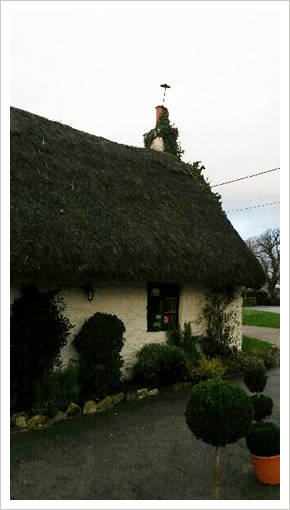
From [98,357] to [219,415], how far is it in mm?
4137

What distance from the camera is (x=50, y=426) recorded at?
22.2 ft

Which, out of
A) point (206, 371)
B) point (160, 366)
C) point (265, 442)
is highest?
point (265, 442)

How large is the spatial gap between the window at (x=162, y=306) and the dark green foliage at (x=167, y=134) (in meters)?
8.04

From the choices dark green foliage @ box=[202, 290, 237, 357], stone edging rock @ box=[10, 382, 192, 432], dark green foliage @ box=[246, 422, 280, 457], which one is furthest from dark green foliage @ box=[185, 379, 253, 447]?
dark green foliage @ box=[202, 290, 237, 357]

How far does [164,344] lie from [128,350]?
99cm

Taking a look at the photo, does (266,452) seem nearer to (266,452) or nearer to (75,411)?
(266,452)

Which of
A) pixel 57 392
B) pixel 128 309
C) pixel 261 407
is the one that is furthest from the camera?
pixel 128 309

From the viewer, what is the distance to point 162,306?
10375 millimetres

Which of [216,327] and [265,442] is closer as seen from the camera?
[265,442]

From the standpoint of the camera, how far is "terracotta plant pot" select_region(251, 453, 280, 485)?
4738 millimetres

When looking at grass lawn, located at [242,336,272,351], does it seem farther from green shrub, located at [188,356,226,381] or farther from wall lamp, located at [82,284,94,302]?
wall lamp, located at [82,284,94,302]

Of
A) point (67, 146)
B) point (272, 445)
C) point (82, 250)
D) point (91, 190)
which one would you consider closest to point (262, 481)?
point (272, 445)

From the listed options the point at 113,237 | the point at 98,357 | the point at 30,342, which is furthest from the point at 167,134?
the point at 30,342

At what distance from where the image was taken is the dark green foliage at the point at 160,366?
29.4 ft
